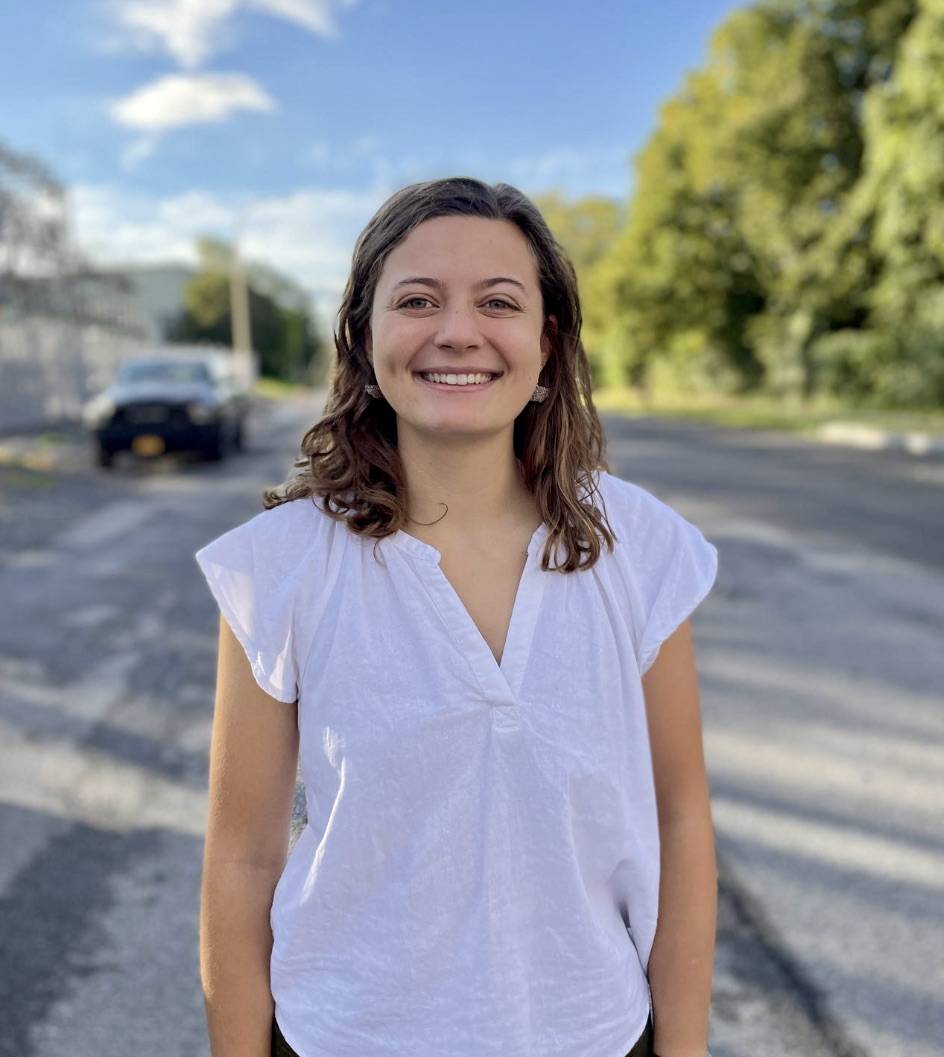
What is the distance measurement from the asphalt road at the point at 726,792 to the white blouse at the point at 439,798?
4.50 feet

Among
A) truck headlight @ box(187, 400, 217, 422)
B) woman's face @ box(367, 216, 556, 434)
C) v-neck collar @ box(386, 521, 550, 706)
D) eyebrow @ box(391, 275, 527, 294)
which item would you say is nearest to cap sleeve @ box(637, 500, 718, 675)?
v-neck collar @ box(386, 521, 550, 706)

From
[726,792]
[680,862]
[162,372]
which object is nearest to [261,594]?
[680,862]

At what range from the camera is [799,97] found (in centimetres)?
2619

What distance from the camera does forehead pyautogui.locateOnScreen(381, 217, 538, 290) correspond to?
1.37 meters

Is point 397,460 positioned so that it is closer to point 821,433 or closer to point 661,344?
point 821,433

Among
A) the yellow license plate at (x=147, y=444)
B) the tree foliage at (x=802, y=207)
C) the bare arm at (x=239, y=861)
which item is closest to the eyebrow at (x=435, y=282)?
the bare arm at (x=239, y=861)

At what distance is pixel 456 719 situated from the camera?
1269 mm

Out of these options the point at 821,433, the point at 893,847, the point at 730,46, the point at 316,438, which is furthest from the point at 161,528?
the point at 730,46

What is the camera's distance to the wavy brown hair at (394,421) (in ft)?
4.53

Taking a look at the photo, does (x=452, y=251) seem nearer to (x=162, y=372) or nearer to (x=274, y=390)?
(x=162, y=372)

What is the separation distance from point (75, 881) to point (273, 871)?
7.04ft

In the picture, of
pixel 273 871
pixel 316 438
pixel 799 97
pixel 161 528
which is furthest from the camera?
pixel 799 97

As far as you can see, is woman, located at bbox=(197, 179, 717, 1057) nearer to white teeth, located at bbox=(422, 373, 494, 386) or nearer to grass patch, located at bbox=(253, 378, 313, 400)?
white teeth, located at bbox=(422, 373, 494, 386)

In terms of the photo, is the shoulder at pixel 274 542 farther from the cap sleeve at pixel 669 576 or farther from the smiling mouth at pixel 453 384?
the cap sleeve at pixel 669 576
